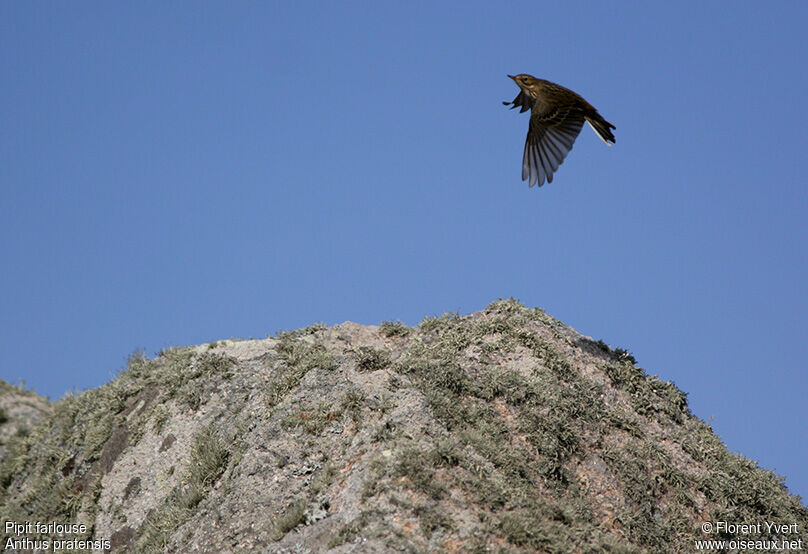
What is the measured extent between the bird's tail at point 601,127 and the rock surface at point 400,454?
9.99 feet

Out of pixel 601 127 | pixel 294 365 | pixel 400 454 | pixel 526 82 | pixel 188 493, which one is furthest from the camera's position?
pixel 526 82

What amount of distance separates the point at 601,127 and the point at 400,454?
254 inches

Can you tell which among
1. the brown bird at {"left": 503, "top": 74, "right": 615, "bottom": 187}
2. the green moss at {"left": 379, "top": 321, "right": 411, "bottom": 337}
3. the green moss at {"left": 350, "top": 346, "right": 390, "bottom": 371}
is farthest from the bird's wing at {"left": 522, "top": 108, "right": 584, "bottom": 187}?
the green moss at {"left": 350, "top": 346, "right": 390, "bottom": 371}

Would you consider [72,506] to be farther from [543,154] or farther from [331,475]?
[543,154]

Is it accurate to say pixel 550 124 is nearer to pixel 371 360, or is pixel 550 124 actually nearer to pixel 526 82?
pixel 526 82

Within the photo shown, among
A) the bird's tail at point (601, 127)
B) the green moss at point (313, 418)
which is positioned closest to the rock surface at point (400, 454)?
the green moss at point (313, 418)

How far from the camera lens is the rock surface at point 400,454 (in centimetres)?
948

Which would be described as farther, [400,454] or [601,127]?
[601,127]

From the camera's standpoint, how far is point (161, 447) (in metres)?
12.5

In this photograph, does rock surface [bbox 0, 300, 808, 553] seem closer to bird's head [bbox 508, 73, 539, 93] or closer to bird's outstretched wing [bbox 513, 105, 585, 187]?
bird's outstretched wing [bbox 513, 105, 585, 187]

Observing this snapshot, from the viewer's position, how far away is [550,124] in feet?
44.4

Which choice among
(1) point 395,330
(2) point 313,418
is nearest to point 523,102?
(1) point 395,330

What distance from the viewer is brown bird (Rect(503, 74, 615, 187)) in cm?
1317

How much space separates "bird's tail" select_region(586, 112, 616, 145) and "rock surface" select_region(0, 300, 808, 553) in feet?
9.99
